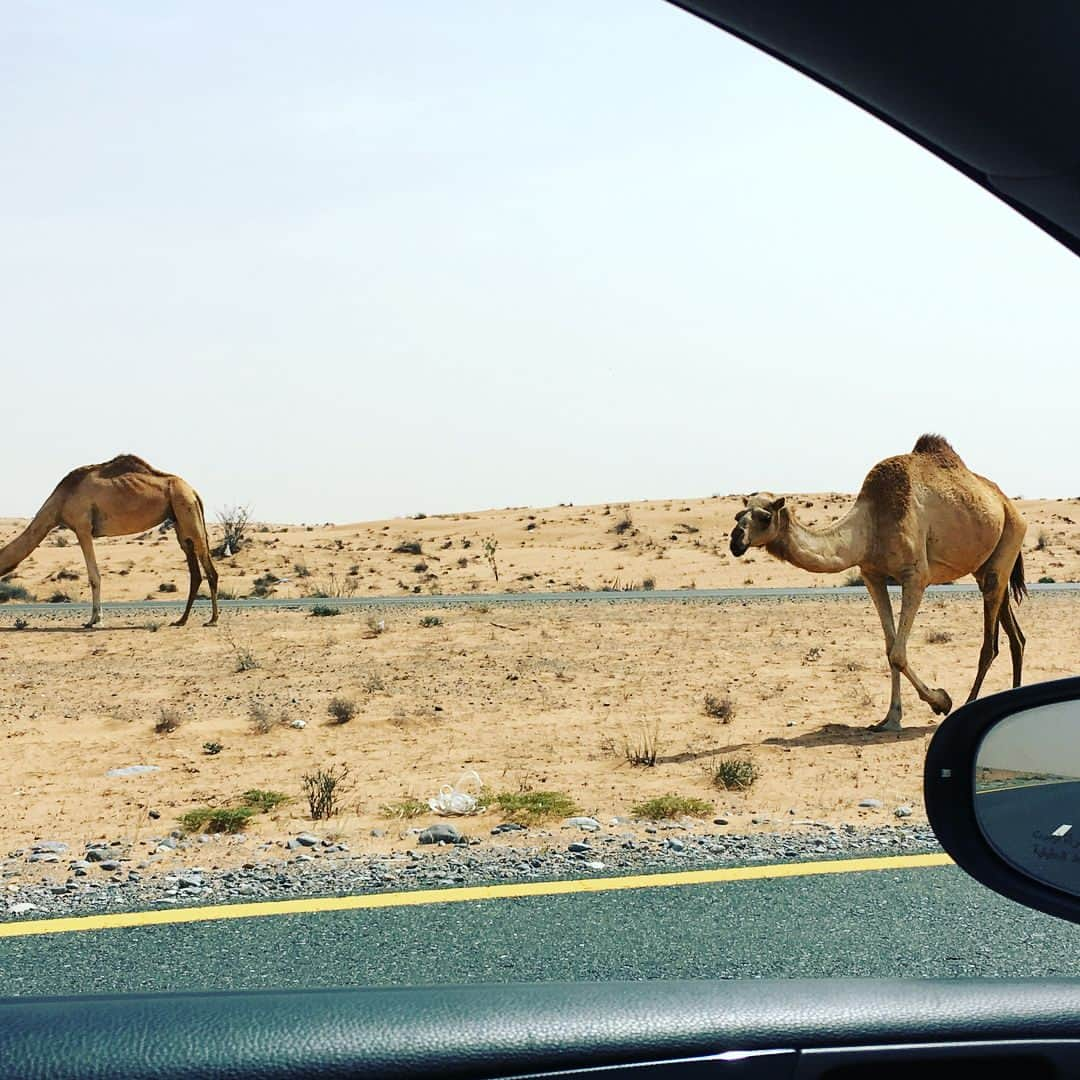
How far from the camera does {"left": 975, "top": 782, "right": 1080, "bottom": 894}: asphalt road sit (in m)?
2.27

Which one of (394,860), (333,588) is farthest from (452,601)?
(394,860)

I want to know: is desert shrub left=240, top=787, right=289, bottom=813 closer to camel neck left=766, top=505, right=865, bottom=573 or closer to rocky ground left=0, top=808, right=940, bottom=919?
rocky ground left=0, top=808, right=940, bottom=919

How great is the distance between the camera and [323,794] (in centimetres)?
848

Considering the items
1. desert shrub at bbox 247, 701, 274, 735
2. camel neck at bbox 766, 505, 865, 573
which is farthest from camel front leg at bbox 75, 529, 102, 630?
camel neck at bbox 766, 505, 865, 573

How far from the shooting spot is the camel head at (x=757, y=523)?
11.5 metres

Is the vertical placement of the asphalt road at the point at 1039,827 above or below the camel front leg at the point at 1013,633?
above

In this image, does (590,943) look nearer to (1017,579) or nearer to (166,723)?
(166,723)

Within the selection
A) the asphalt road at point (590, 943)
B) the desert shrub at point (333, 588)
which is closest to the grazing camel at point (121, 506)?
the desert shrub at point (333, 588)

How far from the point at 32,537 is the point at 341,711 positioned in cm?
1415

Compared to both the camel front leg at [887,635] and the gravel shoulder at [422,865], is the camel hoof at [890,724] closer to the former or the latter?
the camel front leg at [887,635]

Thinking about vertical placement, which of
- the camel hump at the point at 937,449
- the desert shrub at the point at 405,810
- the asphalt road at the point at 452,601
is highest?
the camel hump at the point at 937,449

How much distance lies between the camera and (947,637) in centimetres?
2002

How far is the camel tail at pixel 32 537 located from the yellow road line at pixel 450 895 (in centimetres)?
2017

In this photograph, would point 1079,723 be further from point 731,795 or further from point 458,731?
point 458,731
